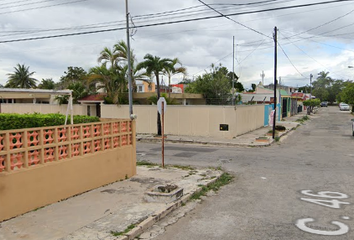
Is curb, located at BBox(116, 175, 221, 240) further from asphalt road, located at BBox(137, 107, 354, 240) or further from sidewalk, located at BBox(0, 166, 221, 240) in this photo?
asphalt road, located at BBox(137, 107, 354, 240)

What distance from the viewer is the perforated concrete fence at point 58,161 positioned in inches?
252

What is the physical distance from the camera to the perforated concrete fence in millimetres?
6410

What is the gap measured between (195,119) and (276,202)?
14.6 metres

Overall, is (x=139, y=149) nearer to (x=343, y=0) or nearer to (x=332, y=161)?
(x=332, y=161)

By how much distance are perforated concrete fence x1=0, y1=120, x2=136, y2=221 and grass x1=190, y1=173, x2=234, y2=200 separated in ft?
8.21

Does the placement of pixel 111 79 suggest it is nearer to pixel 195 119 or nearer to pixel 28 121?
pixel 195 119

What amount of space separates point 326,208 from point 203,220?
2.80 m

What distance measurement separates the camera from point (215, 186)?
30.3 ft

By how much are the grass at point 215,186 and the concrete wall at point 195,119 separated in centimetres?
1055

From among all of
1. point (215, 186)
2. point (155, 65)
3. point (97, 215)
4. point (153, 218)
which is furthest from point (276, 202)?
point (155, 65)

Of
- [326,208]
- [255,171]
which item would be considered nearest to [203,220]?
[326,208]

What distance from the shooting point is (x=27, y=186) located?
22.1 ft

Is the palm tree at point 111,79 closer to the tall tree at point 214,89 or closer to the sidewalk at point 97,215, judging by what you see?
the tall tree at point 214,89

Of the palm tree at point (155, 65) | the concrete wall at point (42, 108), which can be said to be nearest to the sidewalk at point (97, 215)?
the palm tree at point (155, 65)
